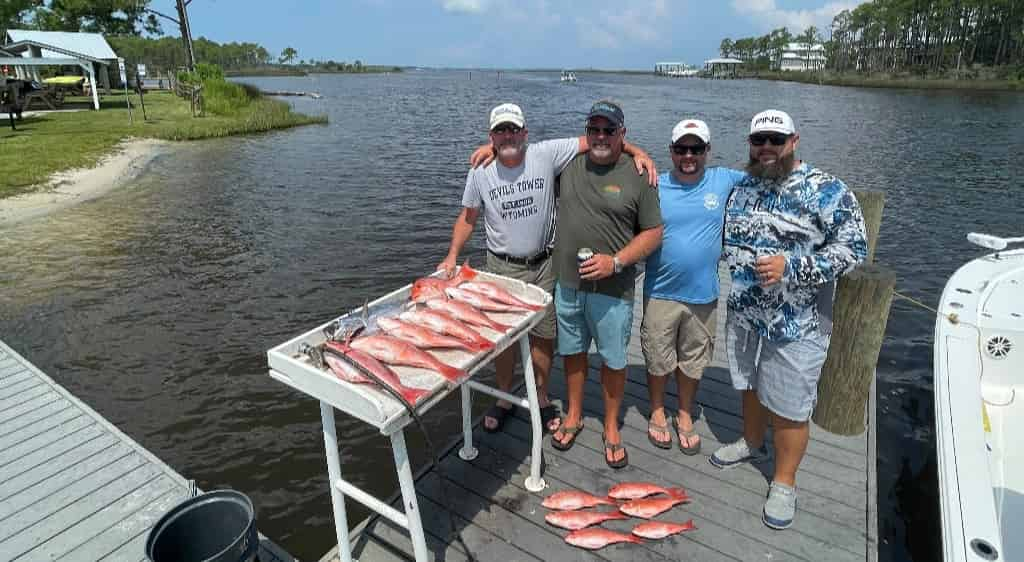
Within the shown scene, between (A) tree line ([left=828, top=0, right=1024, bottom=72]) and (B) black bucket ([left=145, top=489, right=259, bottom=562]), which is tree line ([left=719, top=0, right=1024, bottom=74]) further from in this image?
(B) black bucket ([left=145, top=489, right=259, bottom=562])

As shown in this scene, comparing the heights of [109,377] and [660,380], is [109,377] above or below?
below

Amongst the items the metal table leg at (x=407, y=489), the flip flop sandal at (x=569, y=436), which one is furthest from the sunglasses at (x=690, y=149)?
the metal table leg at (x=407, y=489)

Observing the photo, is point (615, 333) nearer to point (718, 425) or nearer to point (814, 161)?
point (718, 425)

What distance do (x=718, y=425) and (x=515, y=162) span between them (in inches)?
97.6

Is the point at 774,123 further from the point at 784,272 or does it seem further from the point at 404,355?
the point at 404,355

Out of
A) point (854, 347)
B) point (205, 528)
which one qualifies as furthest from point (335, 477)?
point (854, 347)

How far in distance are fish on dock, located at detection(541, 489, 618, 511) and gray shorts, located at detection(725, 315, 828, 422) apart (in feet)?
3.70

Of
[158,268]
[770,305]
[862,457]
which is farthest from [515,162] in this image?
[158,268]

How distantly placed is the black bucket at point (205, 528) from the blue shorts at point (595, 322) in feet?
6.59

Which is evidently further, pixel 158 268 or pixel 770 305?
pixel 158 268

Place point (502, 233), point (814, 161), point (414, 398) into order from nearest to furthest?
point (414, 398)
point (502, 233)
point (814, 161)

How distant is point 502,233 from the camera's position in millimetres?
3668

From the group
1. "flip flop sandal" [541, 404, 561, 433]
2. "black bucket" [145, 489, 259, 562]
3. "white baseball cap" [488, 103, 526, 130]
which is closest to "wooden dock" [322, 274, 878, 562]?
"flip flop sandal" [541, 404, 561, 433]

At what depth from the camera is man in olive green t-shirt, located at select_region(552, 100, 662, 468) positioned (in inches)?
125
